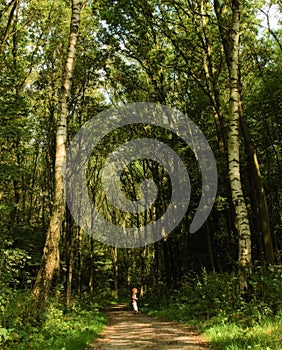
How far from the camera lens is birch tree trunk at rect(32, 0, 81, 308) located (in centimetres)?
968

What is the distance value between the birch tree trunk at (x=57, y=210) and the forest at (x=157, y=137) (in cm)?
4

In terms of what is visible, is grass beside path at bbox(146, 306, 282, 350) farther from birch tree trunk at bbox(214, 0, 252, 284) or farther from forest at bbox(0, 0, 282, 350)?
birch tree trunk at bbox(214, 0, 252, 284)

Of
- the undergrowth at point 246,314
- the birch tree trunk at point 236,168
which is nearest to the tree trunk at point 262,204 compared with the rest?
the undergrowth at point 246,314

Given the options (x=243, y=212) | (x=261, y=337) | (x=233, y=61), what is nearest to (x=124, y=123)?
(x=233, y=61)

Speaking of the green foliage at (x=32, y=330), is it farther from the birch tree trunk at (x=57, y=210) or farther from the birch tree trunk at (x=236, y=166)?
the birch tree trunk at (x=236, y=166)

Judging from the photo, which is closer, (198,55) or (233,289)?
(233,289)

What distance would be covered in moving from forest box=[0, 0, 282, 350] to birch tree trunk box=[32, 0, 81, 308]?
36mm

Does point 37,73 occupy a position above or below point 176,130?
above

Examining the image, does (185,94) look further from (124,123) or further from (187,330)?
(187,330)

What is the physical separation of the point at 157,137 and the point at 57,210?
13.6 m

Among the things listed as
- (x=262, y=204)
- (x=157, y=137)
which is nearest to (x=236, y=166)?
(x=262, y=204)

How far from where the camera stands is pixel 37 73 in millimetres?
22781

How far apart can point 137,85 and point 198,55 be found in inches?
207

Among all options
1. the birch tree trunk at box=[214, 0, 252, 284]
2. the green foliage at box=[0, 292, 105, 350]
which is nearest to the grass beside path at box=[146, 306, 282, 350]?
the birch tree trunk at box=[214, 0, 252, 284]
